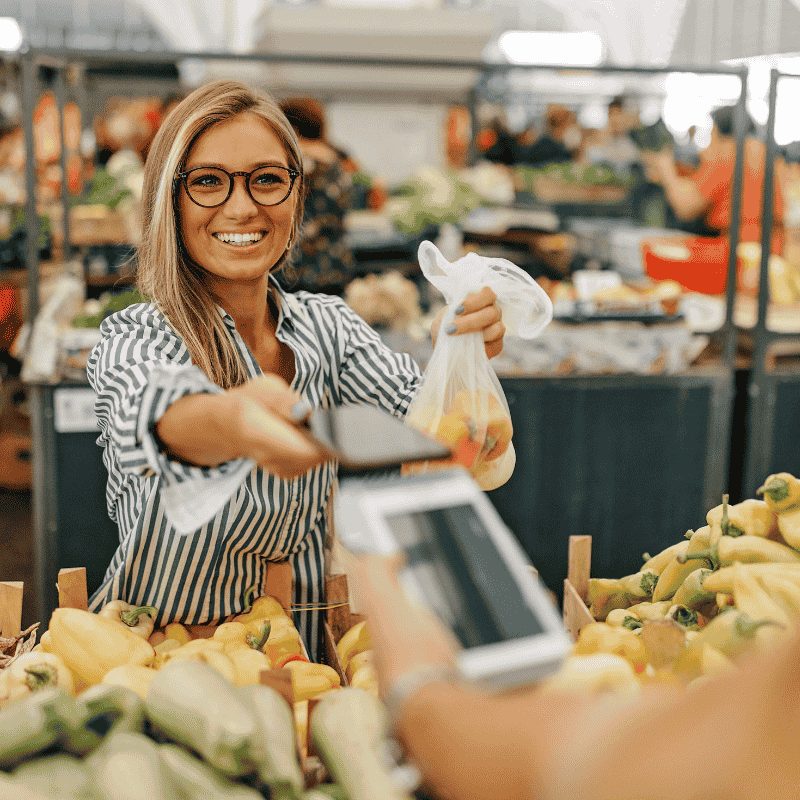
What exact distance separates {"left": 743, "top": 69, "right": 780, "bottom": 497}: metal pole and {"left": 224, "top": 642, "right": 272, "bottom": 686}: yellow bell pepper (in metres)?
3.05

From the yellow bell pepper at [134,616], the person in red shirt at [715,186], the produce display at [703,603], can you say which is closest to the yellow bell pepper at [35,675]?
the yellow bell pepper at [134,616]

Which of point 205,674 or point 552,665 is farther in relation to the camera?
point 205,674

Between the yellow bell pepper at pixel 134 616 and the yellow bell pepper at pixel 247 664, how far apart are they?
0.89 ft

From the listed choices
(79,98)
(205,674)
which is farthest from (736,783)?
(79,98)

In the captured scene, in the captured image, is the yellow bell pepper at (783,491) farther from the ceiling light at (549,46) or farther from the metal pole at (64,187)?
the ceiling light at (549,46)

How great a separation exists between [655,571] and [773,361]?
2.93 m

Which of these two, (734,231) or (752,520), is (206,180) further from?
(734,231)

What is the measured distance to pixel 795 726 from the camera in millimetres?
721

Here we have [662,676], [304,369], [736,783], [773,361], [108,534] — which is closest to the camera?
[736,783]

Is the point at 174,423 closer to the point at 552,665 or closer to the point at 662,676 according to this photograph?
the point at 552,665

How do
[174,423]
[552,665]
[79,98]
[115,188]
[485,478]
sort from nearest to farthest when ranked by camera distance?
1. [552,665]
2. [174,423]
3. [485,478]
4. [115,188]
5. [79,98]

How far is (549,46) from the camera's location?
20109 mm

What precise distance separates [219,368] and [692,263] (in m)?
3.42

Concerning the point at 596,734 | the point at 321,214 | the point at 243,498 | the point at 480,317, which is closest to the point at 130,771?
the point at 596,734
